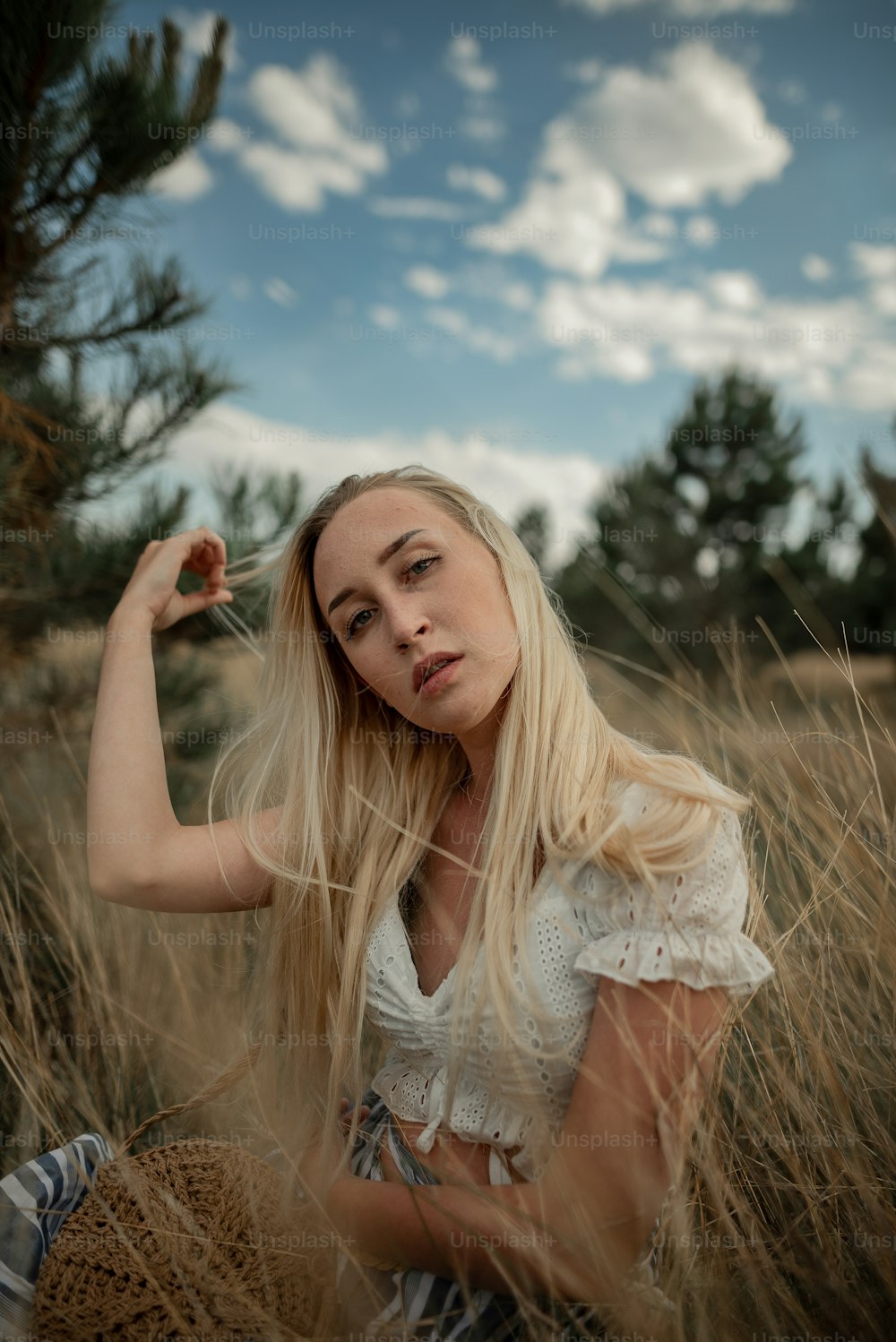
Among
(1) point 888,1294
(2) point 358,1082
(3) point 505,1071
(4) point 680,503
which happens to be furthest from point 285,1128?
(4) point 680,503

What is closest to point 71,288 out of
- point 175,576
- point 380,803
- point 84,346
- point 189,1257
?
point 84,346

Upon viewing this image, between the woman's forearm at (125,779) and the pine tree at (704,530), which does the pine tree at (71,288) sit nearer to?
the woman's forearm at (125,779)

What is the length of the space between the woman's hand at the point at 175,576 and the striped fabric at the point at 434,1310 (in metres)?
1.20

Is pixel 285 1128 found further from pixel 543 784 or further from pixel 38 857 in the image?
pixel 38 857

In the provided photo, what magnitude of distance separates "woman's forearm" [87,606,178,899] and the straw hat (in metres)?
0.43

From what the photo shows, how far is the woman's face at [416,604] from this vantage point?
146cm

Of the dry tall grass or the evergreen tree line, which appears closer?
the dry tall grass

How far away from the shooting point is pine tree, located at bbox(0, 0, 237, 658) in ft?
8.13

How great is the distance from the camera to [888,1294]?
129 cm

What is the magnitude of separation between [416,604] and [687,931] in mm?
701

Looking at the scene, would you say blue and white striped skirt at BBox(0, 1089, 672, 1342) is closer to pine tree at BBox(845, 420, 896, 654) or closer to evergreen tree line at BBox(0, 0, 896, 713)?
evergreen tree line at BBox(0, 0, 896, 713)

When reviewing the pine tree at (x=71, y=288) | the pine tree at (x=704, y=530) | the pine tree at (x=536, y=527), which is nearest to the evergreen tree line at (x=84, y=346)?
the pine tree at (x=71, y=288)

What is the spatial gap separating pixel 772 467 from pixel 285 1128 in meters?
13.1

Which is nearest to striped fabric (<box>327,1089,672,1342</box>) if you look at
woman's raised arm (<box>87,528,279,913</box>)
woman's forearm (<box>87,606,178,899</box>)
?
woman's raised arm (<box>87,528,279,913</box>)
